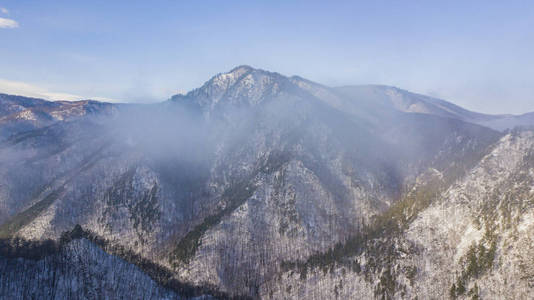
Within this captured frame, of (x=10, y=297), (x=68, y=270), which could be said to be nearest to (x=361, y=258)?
(x=68, y=270)

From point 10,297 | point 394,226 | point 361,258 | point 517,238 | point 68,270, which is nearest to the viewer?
point 517,238

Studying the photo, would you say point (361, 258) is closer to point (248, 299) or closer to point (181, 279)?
point (248, 299)

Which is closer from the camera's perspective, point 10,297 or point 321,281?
point 10,297

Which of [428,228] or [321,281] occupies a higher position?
[428,228]

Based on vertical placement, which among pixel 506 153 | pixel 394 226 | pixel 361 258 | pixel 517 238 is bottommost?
pixel 361 258

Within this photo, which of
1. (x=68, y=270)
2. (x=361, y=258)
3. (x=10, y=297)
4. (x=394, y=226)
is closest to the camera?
(x=10, y=297)

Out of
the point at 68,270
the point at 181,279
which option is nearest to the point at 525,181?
the point at 181,279

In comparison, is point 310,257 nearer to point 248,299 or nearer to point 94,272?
point 248,299

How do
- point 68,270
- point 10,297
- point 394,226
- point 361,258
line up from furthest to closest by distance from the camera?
point 394,226
point 361,258
point 68,270
point 10,297

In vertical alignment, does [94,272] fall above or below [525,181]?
below
